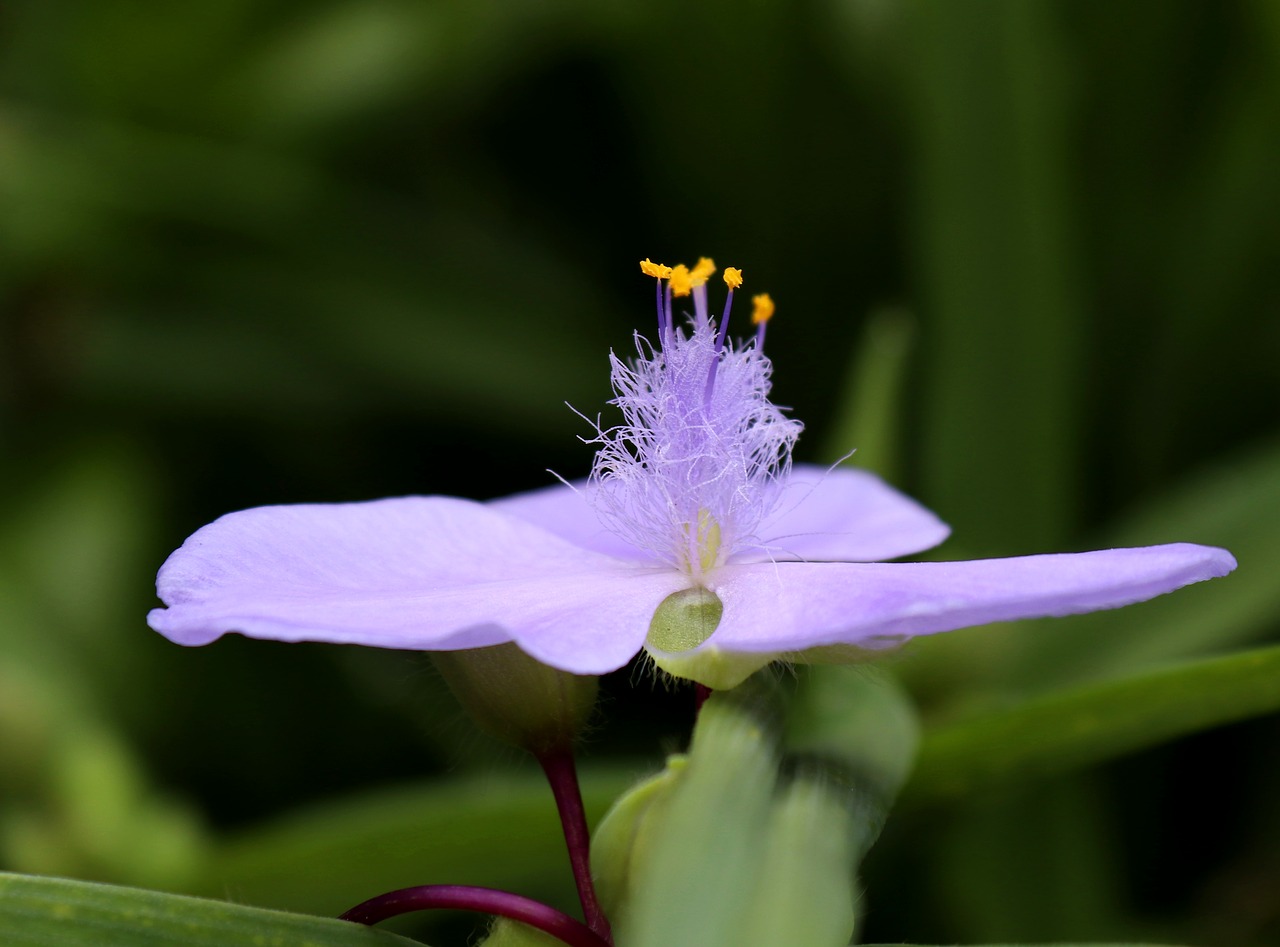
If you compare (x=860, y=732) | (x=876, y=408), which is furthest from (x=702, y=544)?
(x=876, y=408)

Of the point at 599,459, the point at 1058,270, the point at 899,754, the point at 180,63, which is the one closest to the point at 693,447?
the point at 599,459

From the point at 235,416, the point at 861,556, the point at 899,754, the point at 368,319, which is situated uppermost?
the point at 368,319

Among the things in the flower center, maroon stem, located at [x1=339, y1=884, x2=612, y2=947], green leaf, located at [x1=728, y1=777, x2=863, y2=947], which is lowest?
maroon stem, located at [x1=339, y1=884, x2=612, y2=947]

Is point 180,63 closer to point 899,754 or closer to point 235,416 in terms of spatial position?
point 235,416

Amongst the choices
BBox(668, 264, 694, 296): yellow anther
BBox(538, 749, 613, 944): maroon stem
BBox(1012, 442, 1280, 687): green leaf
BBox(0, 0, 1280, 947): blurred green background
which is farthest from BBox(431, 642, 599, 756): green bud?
BBox(1012, 442, 1280, 687): green leaf

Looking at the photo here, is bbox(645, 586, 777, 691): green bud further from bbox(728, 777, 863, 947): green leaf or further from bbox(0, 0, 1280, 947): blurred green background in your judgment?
bbox(0, 0, 1280, 947): blurred green background

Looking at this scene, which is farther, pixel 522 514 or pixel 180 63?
pixel 180 63

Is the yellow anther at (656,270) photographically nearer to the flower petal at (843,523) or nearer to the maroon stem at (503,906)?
the flower petal at (843,523)
